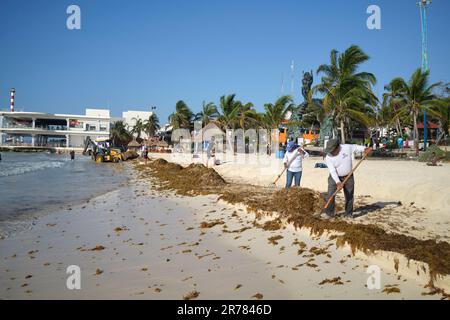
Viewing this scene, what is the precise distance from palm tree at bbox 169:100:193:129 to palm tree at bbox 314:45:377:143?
30.8 metres

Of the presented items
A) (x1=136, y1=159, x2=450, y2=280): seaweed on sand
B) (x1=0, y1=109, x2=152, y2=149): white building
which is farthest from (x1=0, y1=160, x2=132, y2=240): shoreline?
(x1=0, y1=109, x2=152, y2=149): white building

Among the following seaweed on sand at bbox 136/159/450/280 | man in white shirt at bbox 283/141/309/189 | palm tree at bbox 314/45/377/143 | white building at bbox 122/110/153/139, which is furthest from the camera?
white building at bbox 122/110/153/139

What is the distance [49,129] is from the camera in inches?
2921

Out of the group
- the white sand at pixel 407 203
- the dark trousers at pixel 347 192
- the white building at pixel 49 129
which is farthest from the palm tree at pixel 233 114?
the white building at pixel 49 129

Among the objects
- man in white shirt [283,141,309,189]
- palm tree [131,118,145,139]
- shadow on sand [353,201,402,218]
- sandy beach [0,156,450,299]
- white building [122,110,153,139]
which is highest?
white building [122,110,153,139]

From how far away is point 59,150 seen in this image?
6931 cm

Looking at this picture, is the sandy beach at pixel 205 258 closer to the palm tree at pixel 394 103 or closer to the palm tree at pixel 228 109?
the palm tree at pixel 394 103

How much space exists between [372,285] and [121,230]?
15.3ft

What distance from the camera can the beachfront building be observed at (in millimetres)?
69875

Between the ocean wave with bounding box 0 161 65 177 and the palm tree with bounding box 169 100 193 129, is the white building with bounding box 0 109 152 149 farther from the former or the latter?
the ocean wave with bounding box 0 161 65 177

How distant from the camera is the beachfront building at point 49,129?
229ft
